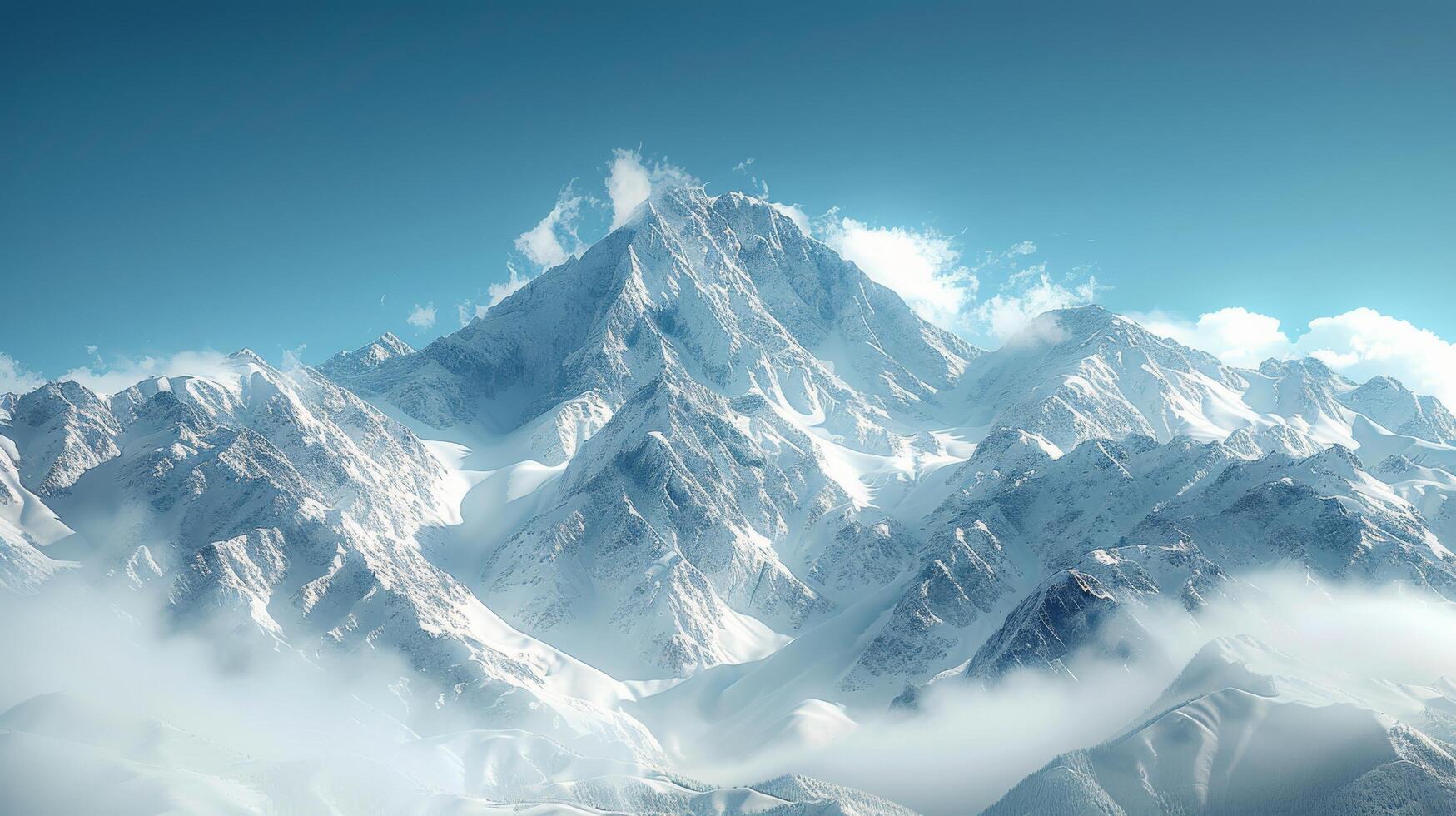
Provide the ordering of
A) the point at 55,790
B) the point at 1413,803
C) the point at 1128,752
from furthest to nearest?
1. the point at 1128,752
2. the point at 55,790
3. the point at 1413,803

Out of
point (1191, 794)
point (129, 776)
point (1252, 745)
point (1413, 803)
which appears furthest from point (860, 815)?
point (129, 776)

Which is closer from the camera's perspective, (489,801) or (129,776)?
Answer: (129,776)

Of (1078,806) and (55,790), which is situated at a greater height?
(55,790)

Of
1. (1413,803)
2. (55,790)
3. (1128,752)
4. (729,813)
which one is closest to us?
(1413,803)

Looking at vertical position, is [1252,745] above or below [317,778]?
below

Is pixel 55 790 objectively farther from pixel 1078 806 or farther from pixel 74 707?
pixel 1078 806

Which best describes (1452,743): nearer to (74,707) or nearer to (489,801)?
(489,801)

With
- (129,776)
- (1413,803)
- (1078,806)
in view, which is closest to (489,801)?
(129,776)

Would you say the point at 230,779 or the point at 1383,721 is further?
the point at 230,779

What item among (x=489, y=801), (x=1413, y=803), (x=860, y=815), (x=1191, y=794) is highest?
(x=489, y=801)
